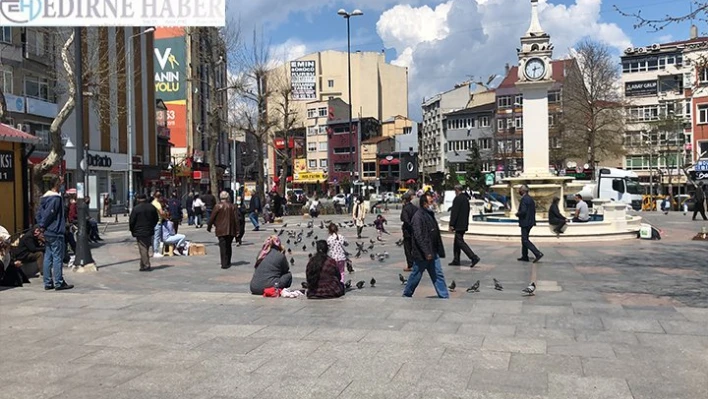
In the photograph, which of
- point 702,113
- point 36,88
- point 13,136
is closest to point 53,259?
point 13,136

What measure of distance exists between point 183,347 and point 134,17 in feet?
21.5

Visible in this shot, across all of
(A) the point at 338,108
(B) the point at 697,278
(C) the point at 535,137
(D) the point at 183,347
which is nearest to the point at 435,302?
(D) the point at 183,347

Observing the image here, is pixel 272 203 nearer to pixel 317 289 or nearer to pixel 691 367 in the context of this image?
pixel 317 289

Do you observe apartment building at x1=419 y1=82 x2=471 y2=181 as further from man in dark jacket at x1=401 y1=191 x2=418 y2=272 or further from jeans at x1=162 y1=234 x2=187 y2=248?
man in dark jacket at x1=401 y1=191 x2=418 y2=272

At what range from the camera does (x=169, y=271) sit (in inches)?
534

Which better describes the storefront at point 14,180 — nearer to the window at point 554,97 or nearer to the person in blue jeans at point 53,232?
the person in blue jeans at point 53,232

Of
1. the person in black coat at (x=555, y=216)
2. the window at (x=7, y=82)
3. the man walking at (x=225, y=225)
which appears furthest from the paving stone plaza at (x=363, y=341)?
the window at (x=7, y=82)

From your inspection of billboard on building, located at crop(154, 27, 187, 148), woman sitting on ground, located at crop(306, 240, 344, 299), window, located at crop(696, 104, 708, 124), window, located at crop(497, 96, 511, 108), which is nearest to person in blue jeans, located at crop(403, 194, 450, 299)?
woman sitting on ground, located at crop(306, 240, 344, 299)

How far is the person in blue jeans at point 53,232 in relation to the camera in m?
10.4

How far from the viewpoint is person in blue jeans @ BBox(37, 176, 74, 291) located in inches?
410

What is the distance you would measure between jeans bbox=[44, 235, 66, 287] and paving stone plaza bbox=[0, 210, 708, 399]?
274 millimetres

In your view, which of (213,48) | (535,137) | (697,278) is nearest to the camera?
(697,278)

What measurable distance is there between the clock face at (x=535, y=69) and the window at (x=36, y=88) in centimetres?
3018

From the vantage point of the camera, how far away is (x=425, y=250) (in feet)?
30.0
